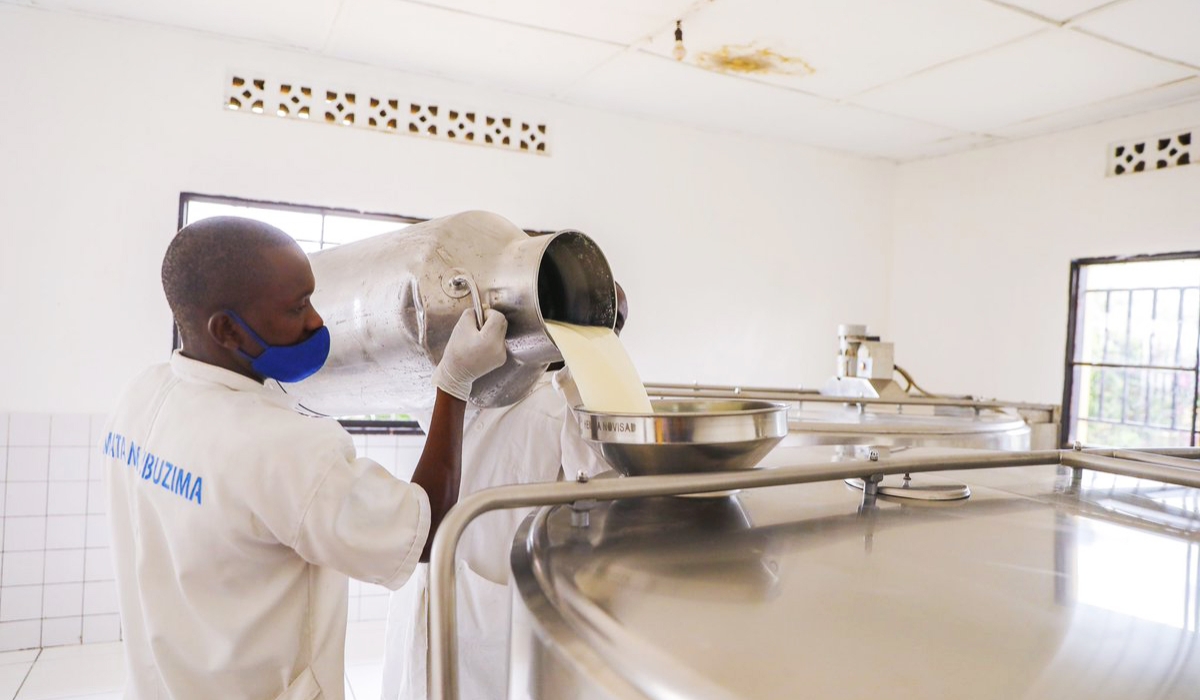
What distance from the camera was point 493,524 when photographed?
67.5 inches

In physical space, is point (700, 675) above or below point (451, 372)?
below

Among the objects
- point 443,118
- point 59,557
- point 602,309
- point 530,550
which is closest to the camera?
point 530,550

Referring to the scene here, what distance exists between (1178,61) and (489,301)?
13.1 ft

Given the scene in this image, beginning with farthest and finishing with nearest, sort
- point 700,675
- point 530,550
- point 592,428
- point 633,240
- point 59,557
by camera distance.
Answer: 1. point 633,240
2. point 59,557
3. point 592,428
4. point 530,550
5. point 700,675

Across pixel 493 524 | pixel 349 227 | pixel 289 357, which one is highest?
pixel 349 227

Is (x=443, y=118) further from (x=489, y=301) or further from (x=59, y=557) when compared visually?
(x=489, y=301)

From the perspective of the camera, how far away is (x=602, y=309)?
1.49 m

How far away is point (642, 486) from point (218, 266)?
0.73 m

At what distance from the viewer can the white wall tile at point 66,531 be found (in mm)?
3564

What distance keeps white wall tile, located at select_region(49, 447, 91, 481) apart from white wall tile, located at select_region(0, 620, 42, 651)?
2.21 ft

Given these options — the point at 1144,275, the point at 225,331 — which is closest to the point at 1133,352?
the point at 1144,275

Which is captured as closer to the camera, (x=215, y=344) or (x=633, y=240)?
(x=215, y=344)

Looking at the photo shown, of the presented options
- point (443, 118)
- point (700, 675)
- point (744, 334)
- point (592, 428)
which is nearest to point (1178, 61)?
point (744, 334)

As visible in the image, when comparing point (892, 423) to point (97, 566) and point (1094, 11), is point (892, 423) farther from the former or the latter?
point (97, 566)
